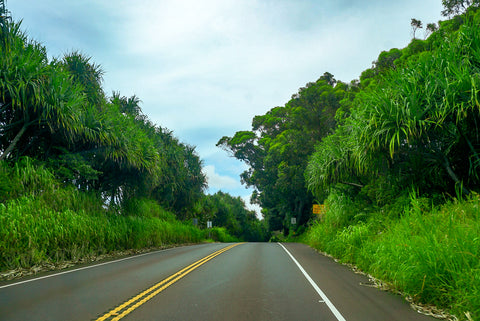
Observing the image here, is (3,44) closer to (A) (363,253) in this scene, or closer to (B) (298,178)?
(A) (363,253)

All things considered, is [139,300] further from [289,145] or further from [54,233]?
[289,145]

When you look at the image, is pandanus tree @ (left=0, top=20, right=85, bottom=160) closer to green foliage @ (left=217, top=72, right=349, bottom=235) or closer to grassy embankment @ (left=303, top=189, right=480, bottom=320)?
grassy embankment @ (left=303, top=189, right=480, bottom=320)

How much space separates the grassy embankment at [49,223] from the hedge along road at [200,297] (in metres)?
1.57

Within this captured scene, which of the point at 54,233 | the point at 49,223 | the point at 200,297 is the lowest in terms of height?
the point at 200,297

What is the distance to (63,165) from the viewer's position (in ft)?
55.7

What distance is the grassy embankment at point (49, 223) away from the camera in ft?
35.8

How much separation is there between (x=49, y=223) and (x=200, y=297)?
7.74 m

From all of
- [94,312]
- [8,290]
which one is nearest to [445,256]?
[94,312]

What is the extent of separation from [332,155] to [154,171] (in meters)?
10.9

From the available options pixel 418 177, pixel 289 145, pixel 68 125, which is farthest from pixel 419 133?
pixel 289 145

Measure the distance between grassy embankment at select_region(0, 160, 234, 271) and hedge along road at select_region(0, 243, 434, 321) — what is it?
1572 millimetres

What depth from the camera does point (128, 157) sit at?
19.6m

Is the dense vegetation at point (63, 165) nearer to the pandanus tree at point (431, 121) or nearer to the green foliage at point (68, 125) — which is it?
the green foliage at point (68, 125)

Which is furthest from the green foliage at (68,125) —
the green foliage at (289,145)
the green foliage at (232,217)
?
the green foliage at (232,217)
